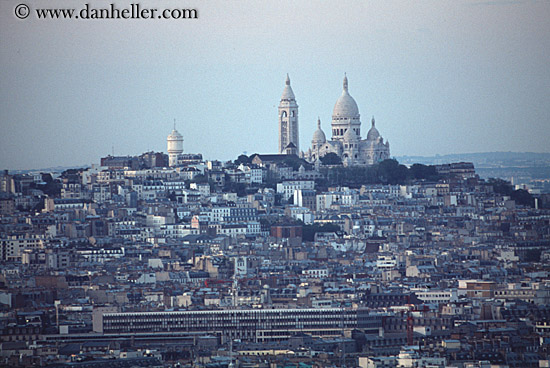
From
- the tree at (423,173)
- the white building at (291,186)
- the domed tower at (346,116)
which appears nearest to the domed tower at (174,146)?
the white building at (291,186)

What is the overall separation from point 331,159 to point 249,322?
45.1 m

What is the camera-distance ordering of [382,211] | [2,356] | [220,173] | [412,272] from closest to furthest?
[2,356]
[412,272]
[382,211]
[220,173]

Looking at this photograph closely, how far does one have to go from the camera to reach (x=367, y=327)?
50.7 meters

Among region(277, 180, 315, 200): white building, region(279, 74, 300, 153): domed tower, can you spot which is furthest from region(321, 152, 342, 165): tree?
region(277, 180, 315, 200): white building

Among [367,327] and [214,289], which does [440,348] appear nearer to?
[367,327]

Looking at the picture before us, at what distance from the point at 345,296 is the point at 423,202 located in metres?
29.3

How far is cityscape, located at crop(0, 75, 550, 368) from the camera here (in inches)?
1850

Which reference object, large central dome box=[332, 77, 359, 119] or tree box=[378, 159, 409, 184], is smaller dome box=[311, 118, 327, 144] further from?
tree box=[378, 159, 409, 184]

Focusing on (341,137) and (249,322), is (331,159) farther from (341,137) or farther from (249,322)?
(249,322)

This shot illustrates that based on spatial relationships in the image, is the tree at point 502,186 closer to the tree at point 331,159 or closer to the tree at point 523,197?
the tree at point 523,197

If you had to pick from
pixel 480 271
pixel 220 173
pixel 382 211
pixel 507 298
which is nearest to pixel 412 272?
pixel 480 271

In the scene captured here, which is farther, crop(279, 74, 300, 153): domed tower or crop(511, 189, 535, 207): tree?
crop(279, 74, 300, 153): domed tower

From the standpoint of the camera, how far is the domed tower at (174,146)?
95562 mm

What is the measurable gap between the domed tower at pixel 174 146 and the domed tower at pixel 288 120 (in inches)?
223
